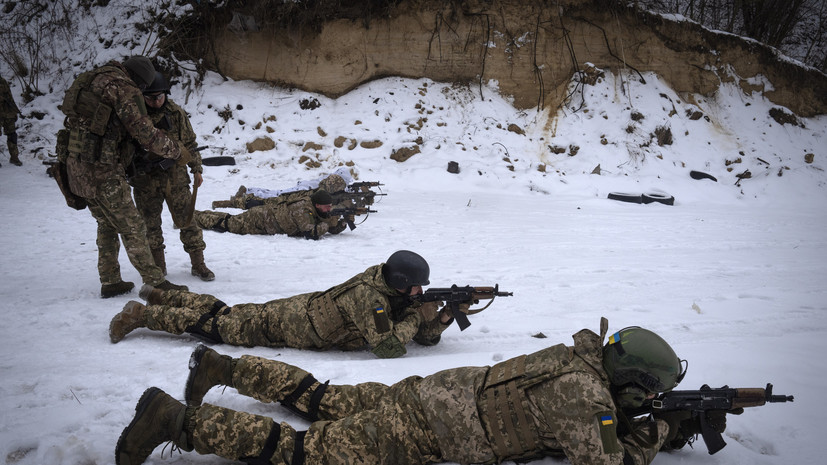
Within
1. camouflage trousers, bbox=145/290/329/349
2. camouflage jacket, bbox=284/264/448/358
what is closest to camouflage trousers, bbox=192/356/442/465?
camouflage jacket, bbox=284/264/448/358

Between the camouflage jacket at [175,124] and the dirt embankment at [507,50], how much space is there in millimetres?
8748

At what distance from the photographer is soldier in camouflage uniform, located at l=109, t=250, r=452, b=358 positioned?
322 cm

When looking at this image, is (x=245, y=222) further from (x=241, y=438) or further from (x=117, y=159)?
(x=241, y=438)

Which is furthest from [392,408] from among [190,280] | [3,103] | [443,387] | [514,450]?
[3,103]

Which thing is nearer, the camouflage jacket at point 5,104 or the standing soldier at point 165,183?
the standing soldier at point 165,183

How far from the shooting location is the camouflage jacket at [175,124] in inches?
171

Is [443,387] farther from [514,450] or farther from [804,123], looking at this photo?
[804,123]

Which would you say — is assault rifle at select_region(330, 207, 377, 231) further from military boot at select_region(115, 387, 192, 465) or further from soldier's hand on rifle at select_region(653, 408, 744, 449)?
soldier's hand on rifle at select_region(653, 408, 744, 449)

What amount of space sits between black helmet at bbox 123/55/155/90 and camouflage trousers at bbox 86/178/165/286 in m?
0.81

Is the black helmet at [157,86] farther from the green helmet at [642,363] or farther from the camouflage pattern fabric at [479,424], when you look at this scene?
the green helmet at [642,363]

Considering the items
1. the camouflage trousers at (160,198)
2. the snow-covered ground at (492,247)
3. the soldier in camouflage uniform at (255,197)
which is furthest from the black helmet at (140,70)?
the soldier in camouflage uniform at (255,197)

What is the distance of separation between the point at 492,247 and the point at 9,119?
30.5 feet

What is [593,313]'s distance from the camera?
15.0ft

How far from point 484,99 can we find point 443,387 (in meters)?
12.1
